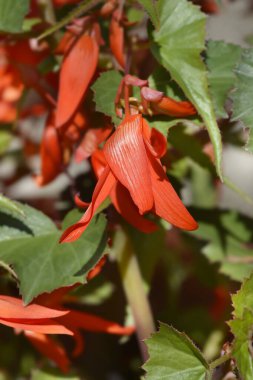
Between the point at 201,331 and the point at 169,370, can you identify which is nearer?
the point at 169,370

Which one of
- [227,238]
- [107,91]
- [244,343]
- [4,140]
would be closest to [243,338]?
[244,343]

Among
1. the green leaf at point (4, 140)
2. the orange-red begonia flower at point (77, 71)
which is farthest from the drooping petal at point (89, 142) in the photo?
the green leaf at point (4, 140)

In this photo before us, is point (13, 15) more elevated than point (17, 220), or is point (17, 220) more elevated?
point (13, 15)

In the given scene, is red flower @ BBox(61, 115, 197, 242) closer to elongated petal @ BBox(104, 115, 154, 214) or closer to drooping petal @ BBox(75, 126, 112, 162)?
elongated petal @ BBox(104, 115, 154, 214)

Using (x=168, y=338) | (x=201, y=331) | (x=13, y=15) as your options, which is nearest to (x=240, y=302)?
(x=168, y=338)

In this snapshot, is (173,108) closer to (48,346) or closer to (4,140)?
(48,346)

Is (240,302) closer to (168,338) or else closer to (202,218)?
(168,338)

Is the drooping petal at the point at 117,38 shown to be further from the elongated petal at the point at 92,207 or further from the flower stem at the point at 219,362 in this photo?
the flower stem at the point at 219,362

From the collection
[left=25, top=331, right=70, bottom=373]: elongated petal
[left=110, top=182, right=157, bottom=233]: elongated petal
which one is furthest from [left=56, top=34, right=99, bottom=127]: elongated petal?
[left=25, top=331, right=70, bottom=373]: elongated petal
